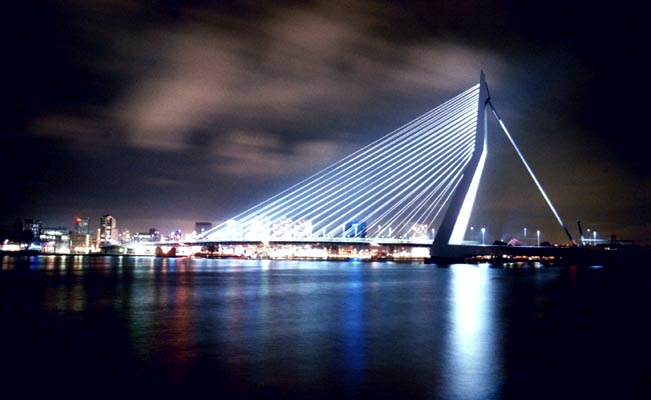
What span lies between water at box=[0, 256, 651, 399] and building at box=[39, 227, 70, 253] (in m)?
129

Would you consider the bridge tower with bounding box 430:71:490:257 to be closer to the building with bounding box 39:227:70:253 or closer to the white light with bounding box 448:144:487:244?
the white light with bounding box 448:144:487:244

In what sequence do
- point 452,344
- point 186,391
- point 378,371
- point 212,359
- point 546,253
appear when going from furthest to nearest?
point 546,253 < point 452,344 < point 212,359 < point 378,371 < point 186,391

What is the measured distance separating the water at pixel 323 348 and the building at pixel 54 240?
129 meters

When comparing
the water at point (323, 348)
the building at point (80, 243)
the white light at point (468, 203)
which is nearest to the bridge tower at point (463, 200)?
the white light at point (468, 203)

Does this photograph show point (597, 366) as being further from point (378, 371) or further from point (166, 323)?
point (166, 323)

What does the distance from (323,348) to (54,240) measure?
145 m

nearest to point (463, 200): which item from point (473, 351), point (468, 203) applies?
point (468, 203)

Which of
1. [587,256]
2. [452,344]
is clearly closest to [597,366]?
[452,344]

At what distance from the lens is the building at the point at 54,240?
13325cm

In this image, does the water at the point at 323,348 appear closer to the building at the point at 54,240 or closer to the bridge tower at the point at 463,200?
the bridge tower at the point at 463,200

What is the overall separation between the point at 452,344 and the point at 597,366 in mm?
2669

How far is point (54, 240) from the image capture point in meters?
138

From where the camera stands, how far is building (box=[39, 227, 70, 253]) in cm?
13325

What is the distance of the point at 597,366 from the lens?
26.6ft
